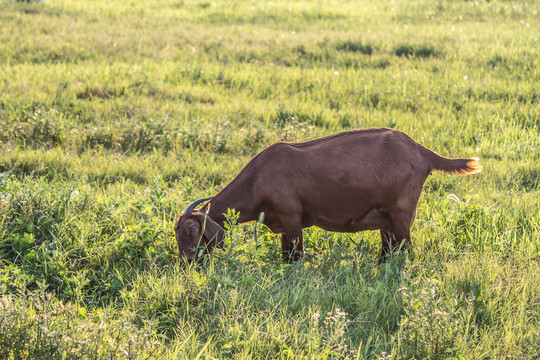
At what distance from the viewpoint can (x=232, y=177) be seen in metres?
6.38

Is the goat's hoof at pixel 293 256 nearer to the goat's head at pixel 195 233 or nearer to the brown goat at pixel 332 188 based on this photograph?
the brown goat at pixel 332 188

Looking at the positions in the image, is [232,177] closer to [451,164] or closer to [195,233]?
[195,233]

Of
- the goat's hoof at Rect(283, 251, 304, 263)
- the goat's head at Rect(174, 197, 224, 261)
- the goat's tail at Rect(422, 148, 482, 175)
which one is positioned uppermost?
the goat's tail at Rect(422, 148, 482, 175)

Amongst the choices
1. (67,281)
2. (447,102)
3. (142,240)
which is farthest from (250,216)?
(447,102)

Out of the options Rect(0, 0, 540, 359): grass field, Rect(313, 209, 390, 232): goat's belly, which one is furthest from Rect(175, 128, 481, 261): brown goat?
Rect(0, 0, 540, 359): grass field

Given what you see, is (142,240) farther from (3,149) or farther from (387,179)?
(3,149)

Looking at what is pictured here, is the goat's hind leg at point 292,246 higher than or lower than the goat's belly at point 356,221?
lower

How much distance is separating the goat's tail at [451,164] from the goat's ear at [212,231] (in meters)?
1.79

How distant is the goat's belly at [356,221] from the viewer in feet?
15.0

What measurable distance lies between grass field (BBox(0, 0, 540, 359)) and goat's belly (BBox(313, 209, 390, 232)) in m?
0.25

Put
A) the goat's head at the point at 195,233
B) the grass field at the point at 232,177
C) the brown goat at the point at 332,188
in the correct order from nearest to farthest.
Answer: the grass field at the point at 232,177 → the goat's head at the point at 195,233 → the brown goat at the point at 332,188

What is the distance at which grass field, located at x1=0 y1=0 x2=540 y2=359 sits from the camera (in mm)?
3518

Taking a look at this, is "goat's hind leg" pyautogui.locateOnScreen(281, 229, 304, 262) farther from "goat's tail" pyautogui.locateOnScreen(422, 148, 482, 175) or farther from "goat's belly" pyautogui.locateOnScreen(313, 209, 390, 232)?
"goat's tail" pyautogui.locateOnScreen(422, 148, 482, 175)

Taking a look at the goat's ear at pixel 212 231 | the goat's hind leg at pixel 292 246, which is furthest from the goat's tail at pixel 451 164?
the goat's ear at pixel 212 231
